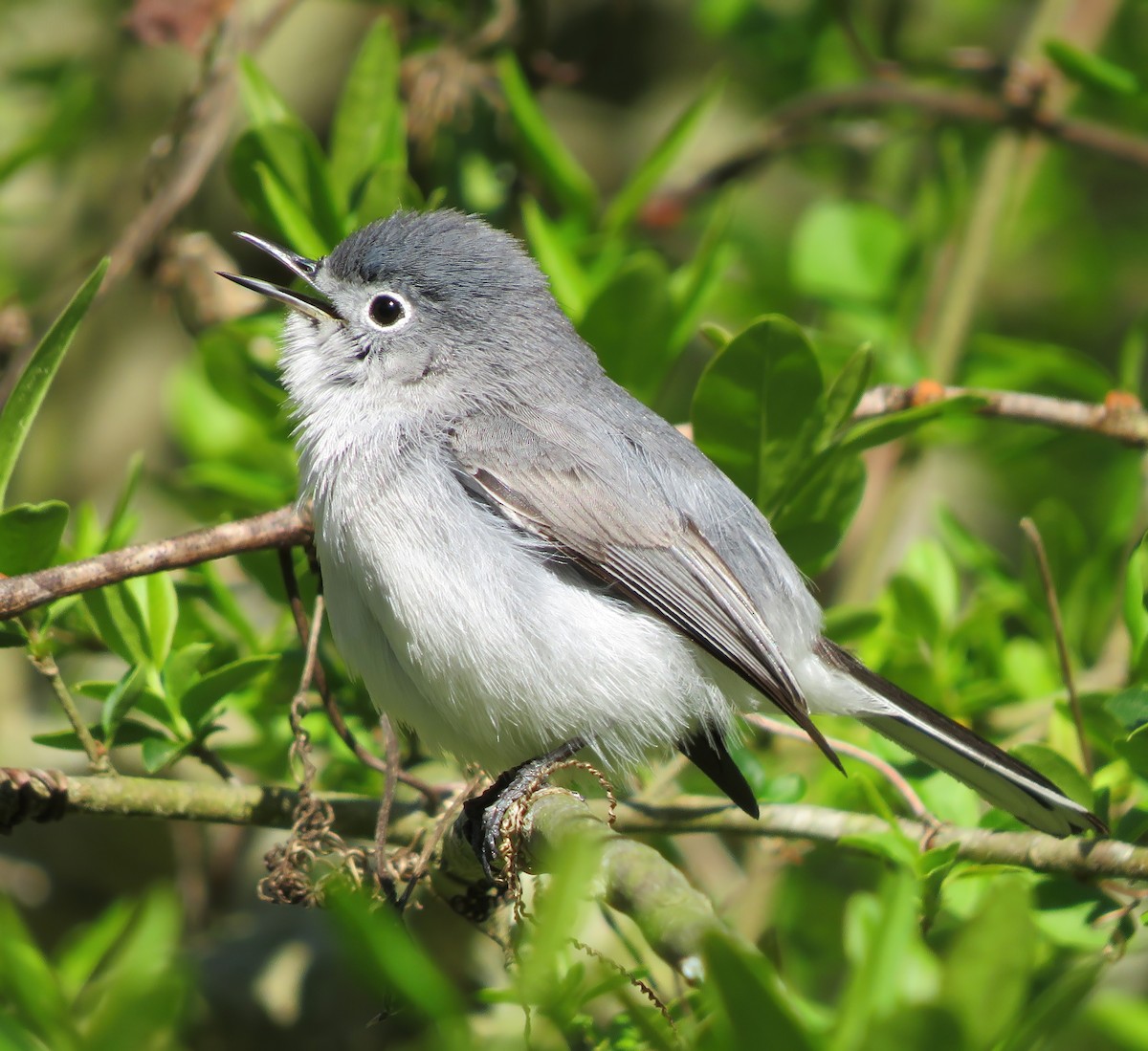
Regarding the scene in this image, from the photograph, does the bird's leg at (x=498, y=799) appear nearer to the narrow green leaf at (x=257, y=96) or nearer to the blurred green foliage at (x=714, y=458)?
the blurred green foliage at (x=714, y=458)

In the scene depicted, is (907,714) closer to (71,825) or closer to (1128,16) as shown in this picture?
(71,825)

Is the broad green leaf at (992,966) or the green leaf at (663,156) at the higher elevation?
the green leaf at (663,156)

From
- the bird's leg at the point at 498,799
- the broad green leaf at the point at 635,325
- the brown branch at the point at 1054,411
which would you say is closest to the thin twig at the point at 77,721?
the bird's leg at the point at 498,799

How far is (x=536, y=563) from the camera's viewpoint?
7.14 ft

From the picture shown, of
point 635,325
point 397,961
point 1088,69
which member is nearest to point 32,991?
point 397,961

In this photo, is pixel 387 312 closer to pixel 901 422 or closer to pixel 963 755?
pixel 901 422

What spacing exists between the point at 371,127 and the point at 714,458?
1.09 metres

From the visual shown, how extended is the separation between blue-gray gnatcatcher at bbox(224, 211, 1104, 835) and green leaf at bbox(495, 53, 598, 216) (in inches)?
18.3

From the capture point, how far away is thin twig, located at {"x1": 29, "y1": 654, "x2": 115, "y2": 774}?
1943mm

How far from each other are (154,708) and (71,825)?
5.03 ft

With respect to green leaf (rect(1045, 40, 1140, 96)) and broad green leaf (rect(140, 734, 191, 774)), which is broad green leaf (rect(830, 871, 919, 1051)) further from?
green leaf (rect(1045, 40, 1140, 96))

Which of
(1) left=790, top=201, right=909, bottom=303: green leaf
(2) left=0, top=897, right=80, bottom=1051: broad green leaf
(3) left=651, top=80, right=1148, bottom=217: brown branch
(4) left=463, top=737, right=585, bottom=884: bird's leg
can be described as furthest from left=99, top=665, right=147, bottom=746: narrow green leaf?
(3) left=651, top=80, right=1148, bottom=217: brown branch

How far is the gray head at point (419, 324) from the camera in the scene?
247cm

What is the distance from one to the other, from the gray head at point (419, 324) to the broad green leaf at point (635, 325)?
2.8 inches
